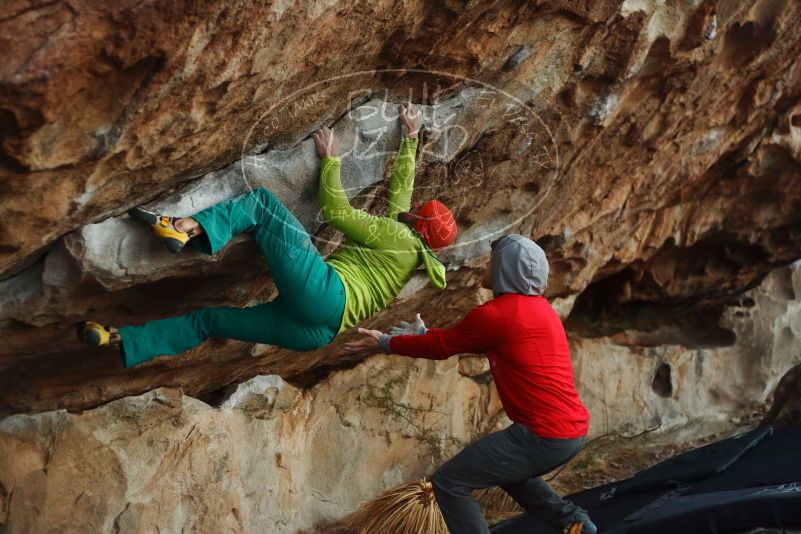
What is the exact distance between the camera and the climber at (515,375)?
4.17 metres

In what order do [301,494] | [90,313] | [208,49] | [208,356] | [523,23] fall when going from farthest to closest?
[301,494] < [208,356] < [523,23] < [90,313] < [208,49]

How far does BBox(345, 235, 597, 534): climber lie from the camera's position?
13.7 ft

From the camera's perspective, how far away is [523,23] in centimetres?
470

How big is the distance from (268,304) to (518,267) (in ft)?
3.58

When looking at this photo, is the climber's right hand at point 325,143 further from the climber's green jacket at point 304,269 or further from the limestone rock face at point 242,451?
the limestone rock face at point 242,451

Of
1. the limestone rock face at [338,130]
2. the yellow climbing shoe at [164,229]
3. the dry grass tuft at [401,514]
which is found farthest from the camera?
the dry grass tuft at [401,514]

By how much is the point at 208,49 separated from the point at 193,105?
249 mm

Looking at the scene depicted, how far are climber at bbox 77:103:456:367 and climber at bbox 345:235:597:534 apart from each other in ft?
1.20

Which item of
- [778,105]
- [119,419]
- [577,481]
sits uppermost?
[778,105]

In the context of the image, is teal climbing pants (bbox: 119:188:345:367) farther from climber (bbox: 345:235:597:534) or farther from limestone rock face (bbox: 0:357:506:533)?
limestone rock face (bbox: 0:357:506:533)

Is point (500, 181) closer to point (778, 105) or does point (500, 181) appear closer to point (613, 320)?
point (778, 105)

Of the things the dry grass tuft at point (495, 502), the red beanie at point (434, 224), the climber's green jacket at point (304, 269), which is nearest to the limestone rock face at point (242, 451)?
the dry grass tuft at point (495, 502)

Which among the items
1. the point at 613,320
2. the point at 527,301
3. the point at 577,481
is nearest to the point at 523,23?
the point at 527,301

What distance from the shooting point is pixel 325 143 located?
4430 millimetres
